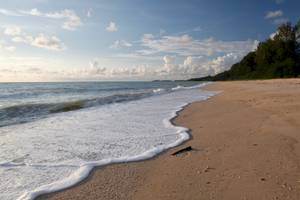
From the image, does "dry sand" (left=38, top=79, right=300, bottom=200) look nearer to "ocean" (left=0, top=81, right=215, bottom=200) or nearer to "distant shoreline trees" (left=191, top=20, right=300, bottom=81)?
"ocean" (left=0, top=81, right=215, bottom=200)

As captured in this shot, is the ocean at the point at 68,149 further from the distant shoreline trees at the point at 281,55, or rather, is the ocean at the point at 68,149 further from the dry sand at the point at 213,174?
the distant shoreline trees at the point at 281,55

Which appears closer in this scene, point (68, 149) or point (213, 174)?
point (213, 174)

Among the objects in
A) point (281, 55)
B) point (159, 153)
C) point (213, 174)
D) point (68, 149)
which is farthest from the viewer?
point (281, 55)

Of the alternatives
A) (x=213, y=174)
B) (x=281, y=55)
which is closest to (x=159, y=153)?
(x=213, y=174)

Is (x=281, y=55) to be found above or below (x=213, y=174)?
above

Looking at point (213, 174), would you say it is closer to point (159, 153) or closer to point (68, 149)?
point (159, 153)

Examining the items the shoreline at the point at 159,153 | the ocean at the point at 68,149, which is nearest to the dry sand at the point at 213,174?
the shoreline at the point at 159,153

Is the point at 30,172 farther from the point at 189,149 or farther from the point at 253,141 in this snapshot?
the point at 253,141

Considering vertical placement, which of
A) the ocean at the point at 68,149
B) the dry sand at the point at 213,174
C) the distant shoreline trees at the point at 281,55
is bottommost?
the ocean at the point at 68,149

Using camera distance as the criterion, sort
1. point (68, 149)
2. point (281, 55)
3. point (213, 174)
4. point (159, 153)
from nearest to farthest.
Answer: point (213, 174) → point (159, 153) → point (68, 149) → point (281, 55)

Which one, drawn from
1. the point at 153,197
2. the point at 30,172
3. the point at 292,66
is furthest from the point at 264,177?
the point at 292,66

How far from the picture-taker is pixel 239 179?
321cm

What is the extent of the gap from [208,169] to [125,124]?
13.2ft

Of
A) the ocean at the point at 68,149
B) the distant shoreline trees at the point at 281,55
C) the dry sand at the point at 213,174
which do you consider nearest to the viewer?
the dry sand at the point at 213,174
